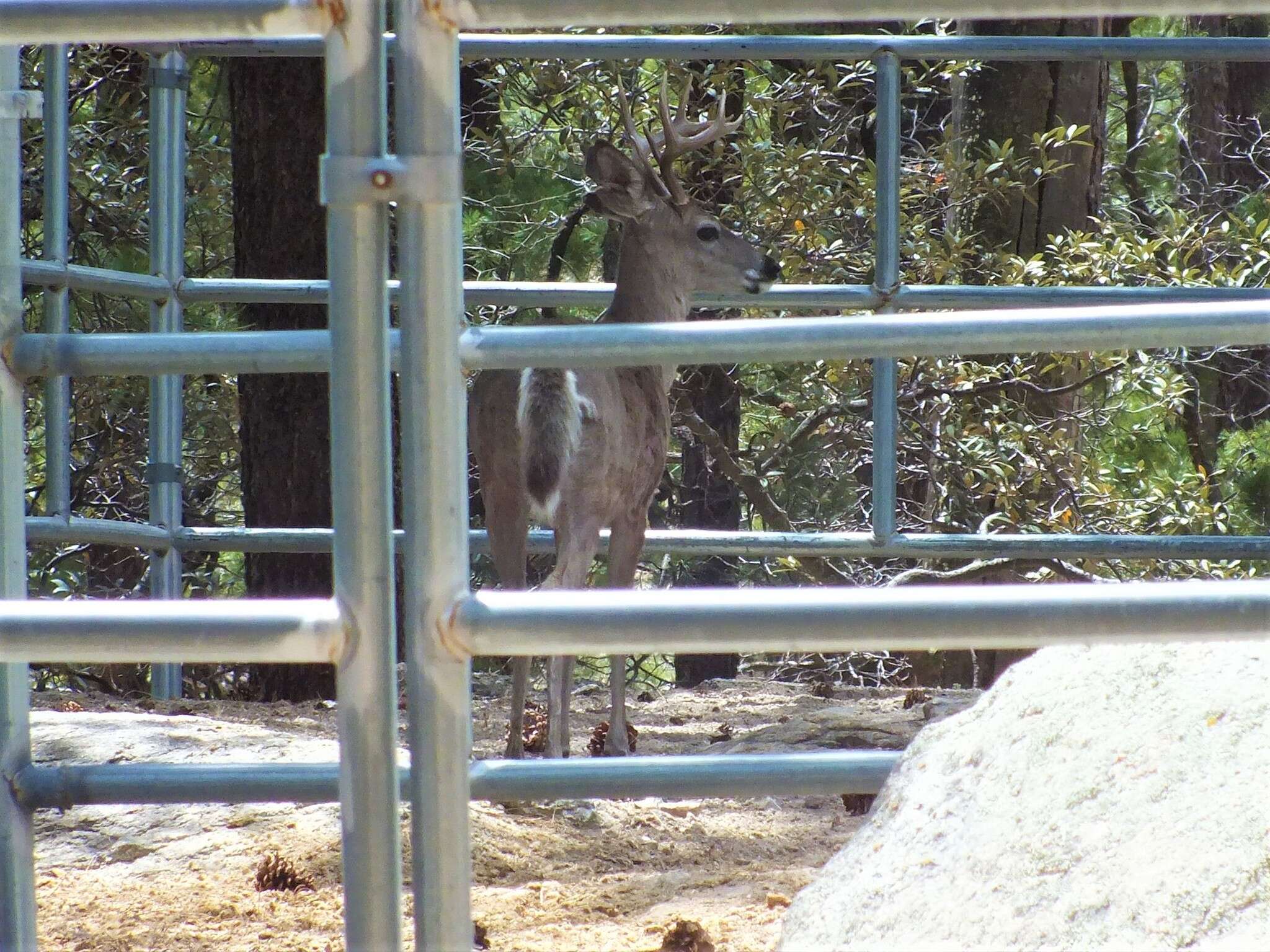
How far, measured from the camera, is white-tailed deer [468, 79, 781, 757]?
492 centimetres

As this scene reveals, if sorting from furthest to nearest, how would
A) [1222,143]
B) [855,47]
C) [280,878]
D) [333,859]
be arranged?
[1222,143]
[855,47]
[333,859]
[280,878]

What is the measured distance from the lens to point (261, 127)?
25.2 feet

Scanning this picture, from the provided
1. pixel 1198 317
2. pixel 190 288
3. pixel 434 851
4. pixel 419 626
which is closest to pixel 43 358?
pixel 419 626

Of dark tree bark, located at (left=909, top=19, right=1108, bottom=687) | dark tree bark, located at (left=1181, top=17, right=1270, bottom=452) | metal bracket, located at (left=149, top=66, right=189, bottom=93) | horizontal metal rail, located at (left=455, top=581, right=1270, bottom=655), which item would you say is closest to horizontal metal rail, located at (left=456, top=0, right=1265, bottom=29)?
horizontal metal rail, located at (left=455, top=581, right=1270, bottom=655)

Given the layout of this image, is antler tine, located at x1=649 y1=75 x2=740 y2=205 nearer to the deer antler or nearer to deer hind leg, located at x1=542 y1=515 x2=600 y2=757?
the deer antler

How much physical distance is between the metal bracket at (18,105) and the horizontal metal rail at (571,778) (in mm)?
839

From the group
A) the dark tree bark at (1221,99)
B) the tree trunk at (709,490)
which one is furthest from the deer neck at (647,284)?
the dark tree bark at (1221,99)

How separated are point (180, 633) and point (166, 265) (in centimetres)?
410

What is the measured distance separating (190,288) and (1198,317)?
427 centimetres

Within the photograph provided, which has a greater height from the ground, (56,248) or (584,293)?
(56,248)

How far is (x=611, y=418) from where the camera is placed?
17.1 feet

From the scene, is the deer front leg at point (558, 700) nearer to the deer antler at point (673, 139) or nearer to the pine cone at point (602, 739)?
the pine cone at point (602, 739)

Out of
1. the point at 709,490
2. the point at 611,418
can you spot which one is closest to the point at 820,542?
the point at 611,418

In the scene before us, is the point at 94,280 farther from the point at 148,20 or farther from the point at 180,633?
the point at 180,633
